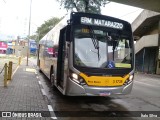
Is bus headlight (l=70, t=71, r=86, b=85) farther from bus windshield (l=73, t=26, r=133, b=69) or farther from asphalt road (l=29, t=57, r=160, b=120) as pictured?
asphalt road (l=29, t=57, r=160, b=120)

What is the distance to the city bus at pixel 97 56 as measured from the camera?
9672 millimetres

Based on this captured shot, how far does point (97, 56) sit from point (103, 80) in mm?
835

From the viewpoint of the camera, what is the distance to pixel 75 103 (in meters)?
10.8

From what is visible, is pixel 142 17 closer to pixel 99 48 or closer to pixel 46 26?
pixel 99 48

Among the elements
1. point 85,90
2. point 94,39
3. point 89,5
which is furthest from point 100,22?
point 89,5

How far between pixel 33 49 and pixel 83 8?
202ft

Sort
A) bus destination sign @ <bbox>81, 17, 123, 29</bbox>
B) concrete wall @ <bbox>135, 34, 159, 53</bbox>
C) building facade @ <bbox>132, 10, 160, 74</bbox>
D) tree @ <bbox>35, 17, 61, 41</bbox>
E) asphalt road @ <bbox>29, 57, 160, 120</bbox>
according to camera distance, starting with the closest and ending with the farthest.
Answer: asphalt road @ <bbox>29, 57, 160, 120</bbox> < bus destination sign @ <bbox>81, 17, 123, 29</bbox> < concrete wall @ <bbox>135, 34, 159, 53</bbox> < building facade @ <bbox>132, 10, 160, 74</bbox> < tree @ <bbox>35, 17, 61, 41</bbox>

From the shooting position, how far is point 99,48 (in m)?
10.1

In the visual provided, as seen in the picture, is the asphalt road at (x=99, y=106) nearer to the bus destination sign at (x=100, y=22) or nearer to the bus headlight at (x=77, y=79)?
the bus headlight at (x=77, y=79)

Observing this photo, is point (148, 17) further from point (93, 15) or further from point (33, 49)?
point (33, 49)

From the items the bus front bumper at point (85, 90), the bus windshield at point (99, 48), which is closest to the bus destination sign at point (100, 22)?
the bus windshield at point (99, 48)

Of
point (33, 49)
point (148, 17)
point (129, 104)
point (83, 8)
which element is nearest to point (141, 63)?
point (148, 17)

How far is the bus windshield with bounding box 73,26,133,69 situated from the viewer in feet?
32.3

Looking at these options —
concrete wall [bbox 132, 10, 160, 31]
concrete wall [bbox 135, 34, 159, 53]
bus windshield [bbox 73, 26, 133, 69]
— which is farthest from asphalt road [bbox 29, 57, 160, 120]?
concrete wall [bbox 132, 10, 160, 31]
